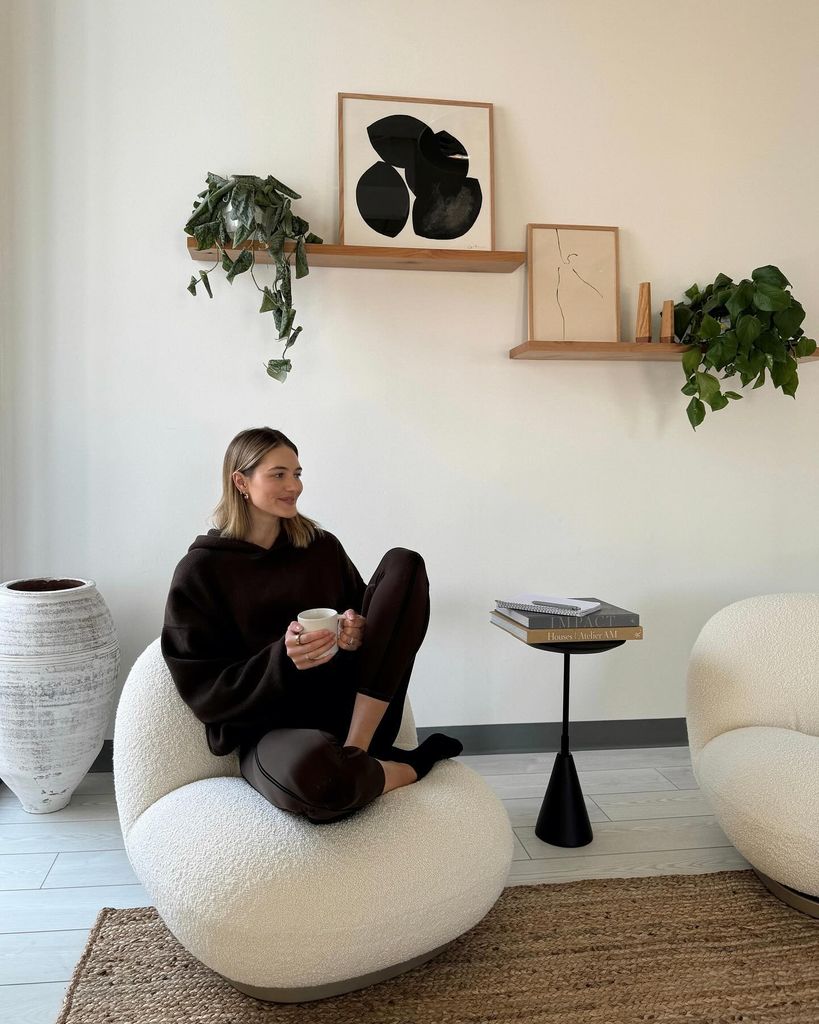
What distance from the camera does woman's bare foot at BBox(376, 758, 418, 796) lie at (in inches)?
74.3

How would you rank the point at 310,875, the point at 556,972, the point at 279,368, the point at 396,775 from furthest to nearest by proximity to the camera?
the point at 279,368, the point at 396,775, the point at 556,972, the point at 310,875

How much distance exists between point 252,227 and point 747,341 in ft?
5.38

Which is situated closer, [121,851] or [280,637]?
[280,637]

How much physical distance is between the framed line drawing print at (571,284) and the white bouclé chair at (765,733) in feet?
3.58

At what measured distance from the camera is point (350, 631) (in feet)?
6.72

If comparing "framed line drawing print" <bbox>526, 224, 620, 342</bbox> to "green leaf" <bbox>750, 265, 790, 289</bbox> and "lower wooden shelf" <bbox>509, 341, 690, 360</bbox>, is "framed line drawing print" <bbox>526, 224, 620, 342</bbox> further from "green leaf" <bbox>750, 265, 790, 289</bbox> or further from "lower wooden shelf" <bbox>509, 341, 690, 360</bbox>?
"green leaf" <bbox>750, 265, 790, 289</bbox>

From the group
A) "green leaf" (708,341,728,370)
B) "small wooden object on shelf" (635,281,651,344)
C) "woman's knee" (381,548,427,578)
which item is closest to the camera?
"woman's knee" (381,548,427,578)

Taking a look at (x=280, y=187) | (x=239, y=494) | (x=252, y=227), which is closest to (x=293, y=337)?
(x=252, y=227)

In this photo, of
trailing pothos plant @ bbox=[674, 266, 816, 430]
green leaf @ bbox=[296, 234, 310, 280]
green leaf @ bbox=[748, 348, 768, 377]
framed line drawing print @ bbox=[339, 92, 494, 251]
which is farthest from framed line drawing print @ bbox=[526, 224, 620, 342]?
green leaf @ bbox=[296, 234, 310, 280]

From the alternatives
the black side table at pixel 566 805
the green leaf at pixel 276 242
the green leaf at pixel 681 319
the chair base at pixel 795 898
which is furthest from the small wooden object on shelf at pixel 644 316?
the chair base at pixel 795 898

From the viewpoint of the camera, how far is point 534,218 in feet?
9.83

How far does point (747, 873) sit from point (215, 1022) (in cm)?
137

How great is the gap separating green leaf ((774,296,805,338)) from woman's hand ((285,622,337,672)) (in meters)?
1.96

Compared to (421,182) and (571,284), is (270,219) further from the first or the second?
(571,284)
